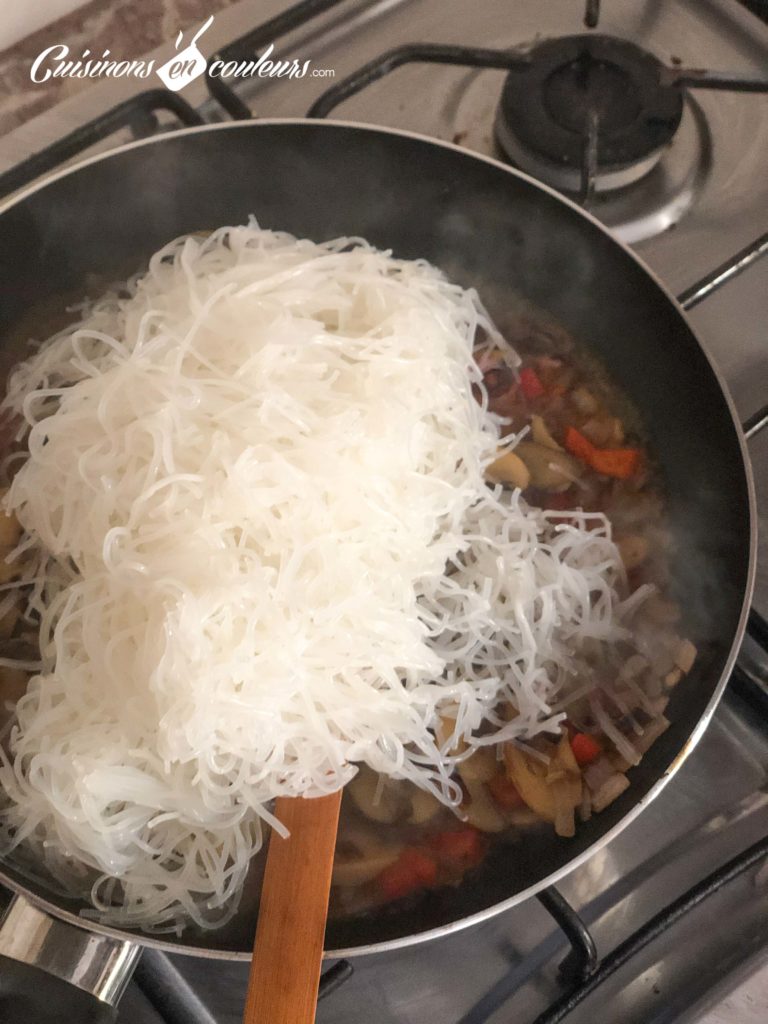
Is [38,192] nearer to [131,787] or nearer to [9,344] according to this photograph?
[9,344]

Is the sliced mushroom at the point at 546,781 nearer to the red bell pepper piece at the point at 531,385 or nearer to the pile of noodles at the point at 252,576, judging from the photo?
the pile of noodles at the point at 252,576

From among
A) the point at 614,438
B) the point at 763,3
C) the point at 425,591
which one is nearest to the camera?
Answer: the point at 425,591

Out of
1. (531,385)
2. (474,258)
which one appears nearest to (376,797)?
(531,385)

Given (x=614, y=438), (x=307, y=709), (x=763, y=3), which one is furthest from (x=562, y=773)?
(x=763, y=3)

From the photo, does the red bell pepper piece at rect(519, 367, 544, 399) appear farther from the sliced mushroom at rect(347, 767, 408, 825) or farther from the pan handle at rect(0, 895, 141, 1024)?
the pan handle at rect(0, 895, 141, 1024)

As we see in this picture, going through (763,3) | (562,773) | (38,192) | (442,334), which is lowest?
(562,773)

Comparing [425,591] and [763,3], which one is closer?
[425,591]

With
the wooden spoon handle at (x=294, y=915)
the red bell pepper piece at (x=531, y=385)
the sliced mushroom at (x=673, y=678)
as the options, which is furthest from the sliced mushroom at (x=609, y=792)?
the red bell pepper piece at (x=531, y=385)
